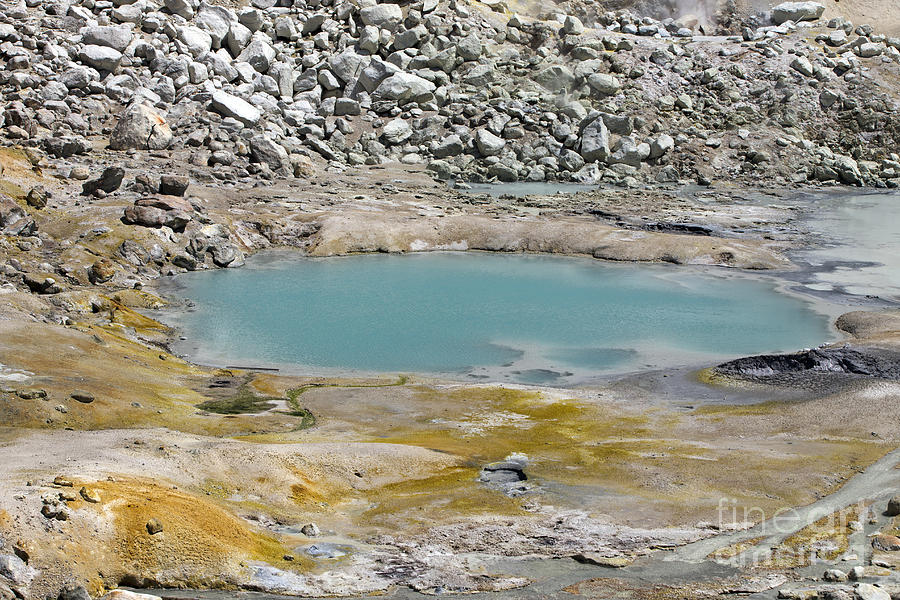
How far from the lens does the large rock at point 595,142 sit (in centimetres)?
5094

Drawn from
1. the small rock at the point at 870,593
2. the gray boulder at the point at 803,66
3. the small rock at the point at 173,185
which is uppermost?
the gray boulder at the point at 803,66

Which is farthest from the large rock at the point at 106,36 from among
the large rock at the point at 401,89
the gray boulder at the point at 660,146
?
the gray boulder at the point at 660,146

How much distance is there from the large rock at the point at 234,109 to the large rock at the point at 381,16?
521 inches

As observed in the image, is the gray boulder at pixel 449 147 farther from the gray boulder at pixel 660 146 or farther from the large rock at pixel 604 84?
the large rock at pixel 604 84

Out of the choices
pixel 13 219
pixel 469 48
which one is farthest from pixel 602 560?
pixel 469 48

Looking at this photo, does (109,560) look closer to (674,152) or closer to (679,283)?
(679,283)

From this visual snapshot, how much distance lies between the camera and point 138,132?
44.2 meters

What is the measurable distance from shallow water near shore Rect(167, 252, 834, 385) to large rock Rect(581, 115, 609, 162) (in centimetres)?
1759

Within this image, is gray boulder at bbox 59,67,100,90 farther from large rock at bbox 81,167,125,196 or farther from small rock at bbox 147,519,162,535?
small rock at bbox 147,519,162,535

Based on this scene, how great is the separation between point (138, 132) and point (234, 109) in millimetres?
5195

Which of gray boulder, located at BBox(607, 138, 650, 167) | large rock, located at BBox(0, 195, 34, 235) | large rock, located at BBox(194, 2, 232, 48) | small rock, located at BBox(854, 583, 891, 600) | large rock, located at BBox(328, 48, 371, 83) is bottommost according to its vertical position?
large rock, located at BBox(0, 195, 34, 235)

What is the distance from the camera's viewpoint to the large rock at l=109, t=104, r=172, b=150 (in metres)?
44.1

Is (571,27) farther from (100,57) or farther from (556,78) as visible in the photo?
(100,57)

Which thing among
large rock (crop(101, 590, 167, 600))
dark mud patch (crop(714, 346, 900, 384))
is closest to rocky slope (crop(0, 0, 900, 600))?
large rock (crop(101, 590, 167, 600))
